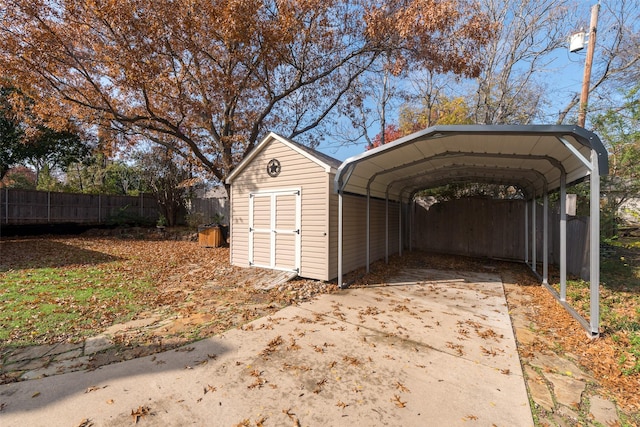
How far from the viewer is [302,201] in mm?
6703

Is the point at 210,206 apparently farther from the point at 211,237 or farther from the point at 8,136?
the point at 8,136

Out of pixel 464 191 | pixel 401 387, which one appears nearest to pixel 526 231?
pixel 464 191

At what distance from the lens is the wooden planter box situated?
38.9 feet

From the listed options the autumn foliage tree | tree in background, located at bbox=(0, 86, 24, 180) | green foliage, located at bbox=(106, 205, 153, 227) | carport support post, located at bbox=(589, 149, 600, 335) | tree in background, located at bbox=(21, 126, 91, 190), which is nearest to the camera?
carport support post, located at bbox=(589, 149, 600, 335)

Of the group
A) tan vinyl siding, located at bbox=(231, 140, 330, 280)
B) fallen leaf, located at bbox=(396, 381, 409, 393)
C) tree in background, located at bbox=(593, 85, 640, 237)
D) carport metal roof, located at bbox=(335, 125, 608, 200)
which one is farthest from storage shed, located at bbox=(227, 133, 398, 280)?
tree in background, located at bbox=(593, 85, 640, 237)

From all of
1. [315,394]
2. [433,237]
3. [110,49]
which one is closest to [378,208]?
[433,237]

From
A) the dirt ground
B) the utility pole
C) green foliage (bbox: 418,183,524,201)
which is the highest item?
the utility pole

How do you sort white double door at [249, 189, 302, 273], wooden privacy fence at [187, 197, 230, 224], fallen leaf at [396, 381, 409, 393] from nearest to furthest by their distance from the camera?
fallen leaf at [396, 381, 409, 393]
white double door at [249, 189, 302, 273]
wooden privacy fence at [187, 197, 230, 224]

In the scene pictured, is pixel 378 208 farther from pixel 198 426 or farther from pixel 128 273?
pixel 198 426

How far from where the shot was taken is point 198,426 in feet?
7.11

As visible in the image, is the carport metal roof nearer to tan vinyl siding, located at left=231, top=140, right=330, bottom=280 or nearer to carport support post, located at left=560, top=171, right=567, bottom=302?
carport support post, located at left=560, top=171, right=567, bottom=302

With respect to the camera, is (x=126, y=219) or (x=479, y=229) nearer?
(x=479, y=229)

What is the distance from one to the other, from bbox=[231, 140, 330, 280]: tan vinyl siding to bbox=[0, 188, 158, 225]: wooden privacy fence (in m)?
10.9

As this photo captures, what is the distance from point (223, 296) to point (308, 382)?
3.25 m
